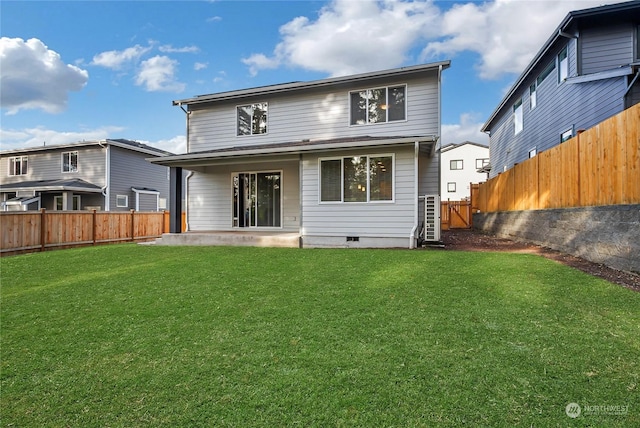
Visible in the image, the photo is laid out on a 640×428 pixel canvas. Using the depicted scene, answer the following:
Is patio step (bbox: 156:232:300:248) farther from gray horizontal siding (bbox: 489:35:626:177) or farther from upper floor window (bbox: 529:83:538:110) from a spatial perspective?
upper floor window (bbox: 529:83:538:110)

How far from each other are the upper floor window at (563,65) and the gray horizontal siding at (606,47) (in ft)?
2.81

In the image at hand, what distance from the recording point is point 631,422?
1.92m

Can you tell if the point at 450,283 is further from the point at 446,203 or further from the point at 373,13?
the point at 446,203

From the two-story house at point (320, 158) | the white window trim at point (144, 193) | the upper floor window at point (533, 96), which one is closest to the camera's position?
the two-story house at point (320, 158)

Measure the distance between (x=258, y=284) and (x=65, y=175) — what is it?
72.2 ft

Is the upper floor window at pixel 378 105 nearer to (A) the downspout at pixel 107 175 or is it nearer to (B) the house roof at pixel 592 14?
(B) the house roof at pixel 592 14

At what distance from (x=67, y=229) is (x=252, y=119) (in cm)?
796

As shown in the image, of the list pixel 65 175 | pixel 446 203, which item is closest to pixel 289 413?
pixel 446 203

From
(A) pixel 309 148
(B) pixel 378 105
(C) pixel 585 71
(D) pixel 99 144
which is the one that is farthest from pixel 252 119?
(D) pixel 99 144

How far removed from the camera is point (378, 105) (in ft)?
37.0

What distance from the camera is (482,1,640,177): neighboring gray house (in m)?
9.43

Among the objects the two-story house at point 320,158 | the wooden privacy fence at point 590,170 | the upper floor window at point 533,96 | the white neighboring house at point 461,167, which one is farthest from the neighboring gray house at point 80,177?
the white neighboring house at point 461,167

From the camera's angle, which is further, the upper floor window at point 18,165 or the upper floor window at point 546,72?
the upper floor window at point 18,165

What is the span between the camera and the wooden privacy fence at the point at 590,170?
17.1 feet
